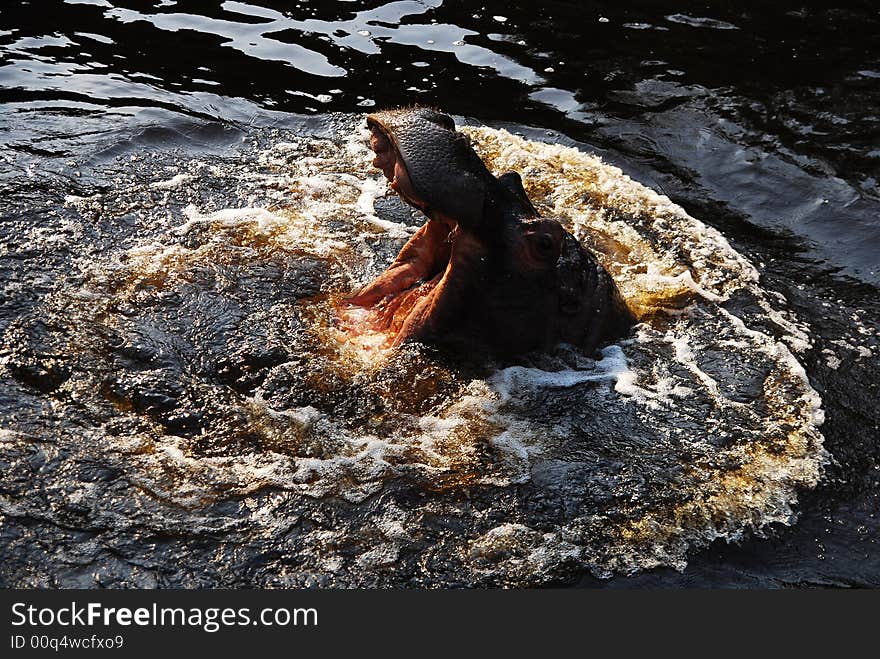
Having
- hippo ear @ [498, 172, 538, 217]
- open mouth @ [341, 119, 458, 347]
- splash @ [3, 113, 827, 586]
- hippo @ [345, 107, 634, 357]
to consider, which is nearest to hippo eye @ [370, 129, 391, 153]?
hippo @ [345, 107, 634, 357]

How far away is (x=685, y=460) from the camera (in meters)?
4.52

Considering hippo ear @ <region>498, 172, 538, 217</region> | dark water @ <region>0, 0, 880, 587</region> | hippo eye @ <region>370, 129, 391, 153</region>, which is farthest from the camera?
hippo ear @ <region>498, 172, 538, 217</region>

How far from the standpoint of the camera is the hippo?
159 inches

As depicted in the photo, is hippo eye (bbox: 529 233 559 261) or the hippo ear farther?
the hippo ear

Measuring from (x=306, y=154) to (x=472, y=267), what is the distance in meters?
3.16

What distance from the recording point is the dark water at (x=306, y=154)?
3861 mm

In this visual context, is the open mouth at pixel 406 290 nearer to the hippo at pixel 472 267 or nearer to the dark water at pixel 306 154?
the hippo at pixel 472 267

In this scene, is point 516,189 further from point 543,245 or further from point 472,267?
point 472,267

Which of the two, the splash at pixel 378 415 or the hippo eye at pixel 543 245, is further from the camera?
the hippo eye at pixel 543 245

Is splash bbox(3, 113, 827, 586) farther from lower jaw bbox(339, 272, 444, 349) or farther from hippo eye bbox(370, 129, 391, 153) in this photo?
hippo eye bbox(370, 129, 391, 153)

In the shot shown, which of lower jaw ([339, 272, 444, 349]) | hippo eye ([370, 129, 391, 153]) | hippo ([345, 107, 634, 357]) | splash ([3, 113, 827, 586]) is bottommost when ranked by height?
splash ([3, 113, 827, 586])

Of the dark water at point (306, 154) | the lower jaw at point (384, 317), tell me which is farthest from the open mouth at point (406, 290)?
the dark water at point (306, 154)

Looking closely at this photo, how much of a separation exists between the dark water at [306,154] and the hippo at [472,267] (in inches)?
14.2

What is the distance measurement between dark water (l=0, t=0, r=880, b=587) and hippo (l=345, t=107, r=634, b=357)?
360 mm
